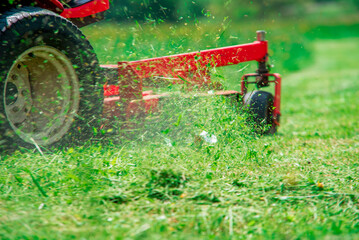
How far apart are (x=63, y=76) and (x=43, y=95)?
245 millimetres

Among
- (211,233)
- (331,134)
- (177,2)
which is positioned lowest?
(331,134)

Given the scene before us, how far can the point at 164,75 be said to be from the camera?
3.97 meters

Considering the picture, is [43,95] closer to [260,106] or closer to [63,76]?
[63,76]

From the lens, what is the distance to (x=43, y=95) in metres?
3.51

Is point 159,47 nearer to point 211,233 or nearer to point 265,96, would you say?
point 265,96

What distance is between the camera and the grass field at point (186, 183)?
2.29 metres

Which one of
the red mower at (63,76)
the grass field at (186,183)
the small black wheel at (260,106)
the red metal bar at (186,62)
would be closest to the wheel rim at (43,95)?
the red mower at (63,76)

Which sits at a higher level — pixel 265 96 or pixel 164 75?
pixel 164 75

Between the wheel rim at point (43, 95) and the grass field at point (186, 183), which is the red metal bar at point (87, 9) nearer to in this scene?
the grass field at point (186, 183)

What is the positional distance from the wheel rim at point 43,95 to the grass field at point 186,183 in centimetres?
27

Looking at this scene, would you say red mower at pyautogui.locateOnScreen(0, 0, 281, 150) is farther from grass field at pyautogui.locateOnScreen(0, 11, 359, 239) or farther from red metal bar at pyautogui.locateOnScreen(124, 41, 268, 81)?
grass field at pyautogui.locateOnScreen(0, 11, 359, 239)

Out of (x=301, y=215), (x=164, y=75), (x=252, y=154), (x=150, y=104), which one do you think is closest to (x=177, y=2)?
(x=164, y=75)

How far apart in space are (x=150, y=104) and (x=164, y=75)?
33 cm

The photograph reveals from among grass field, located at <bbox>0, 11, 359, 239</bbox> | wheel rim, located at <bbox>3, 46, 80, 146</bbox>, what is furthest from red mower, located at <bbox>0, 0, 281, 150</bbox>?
grass field, located at <bbox>0, 11, 359, 239</bbox>
